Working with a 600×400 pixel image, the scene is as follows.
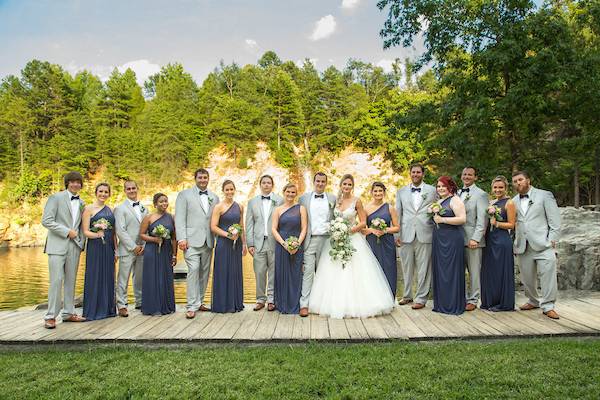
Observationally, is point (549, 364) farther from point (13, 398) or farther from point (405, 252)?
point (13, 398)

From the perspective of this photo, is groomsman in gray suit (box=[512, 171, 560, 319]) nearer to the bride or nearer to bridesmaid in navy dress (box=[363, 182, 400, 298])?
bridesmaid in navy dress (box=[363, 182, 400, 298])

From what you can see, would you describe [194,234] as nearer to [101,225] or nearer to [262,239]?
[262,239]

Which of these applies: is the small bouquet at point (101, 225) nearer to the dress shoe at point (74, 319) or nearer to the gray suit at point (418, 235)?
the dress shoe at point (74, 319)

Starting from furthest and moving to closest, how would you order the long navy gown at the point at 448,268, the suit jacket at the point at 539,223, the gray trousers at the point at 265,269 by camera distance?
the gray trousers at the point at 265,269, the long navy gown at the point at 448,268, the suit jacket at the point at 539,223

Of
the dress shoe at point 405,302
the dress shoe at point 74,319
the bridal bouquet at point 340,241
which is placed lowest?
the dress shoe at point 74,319

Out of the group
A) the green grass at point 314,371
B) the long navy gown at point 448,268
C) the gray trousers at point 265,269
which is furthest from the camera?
the gray trousers at point 265,269

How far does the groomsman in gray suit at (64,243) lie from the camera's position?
21.5 ft

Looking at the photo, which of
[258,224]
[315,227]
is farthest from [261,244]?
[315,227]

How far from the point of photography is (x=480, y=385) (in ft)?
14.4

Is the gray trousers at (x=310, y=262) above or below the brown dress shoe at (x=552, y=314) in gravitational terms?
above

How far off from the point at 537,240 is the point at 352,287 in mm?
2973

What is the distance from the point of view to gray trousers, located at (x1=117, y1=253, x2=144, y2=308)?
7.49 metres

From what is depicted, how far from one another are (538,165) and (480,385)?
12174 mm

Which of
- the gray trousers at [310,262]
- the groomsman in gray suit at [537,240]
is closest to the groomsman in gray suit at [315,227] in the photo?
the gray trousers at [310,262]
